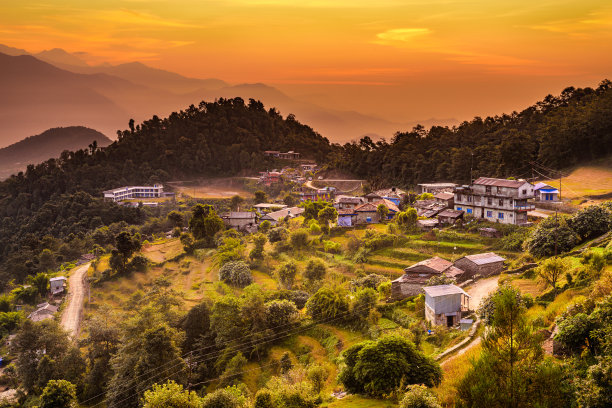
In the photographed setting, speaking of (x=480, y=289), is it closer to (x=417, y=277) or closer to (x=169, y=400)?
(x=417, y=277)

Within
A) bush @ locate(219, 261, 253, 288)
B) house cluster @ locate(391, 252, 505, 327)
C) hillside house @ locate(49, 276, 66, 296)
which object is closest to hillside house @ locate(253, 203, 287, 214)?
bush @ locate(219, 261, 253, 288)

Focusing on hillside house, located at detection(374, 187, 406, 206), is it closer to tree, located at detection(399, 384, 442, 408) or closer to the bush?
the bush

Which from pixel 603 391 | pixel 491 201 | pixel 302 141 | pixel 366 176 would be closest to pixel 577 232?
pixel 491 201

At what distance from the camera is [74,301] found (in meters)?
30.3

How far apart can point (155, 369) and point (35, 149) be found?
113399 mm

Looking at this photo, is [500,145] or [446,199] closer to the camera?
[446,199]

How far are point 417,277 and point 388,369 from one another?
9265 mm

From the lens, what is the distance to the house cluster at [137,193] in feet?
192

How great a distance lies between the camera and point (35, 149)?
111562 millimetres

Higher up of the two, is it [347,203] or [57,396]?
[347,203]

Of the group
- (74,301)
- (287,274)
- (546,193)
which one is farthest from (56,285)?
(546,193)

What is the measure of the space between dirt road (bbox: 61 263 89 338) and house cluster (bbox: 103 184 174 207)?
23077mm

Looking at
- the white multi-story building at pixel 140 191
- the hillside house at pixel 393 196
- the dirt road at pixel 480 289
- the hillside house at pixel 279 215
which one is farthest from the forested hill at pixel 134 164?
the dirt road at pixel 480 289

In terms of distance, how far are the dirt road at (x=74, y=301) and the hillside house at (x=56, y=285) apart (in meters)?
0.52
